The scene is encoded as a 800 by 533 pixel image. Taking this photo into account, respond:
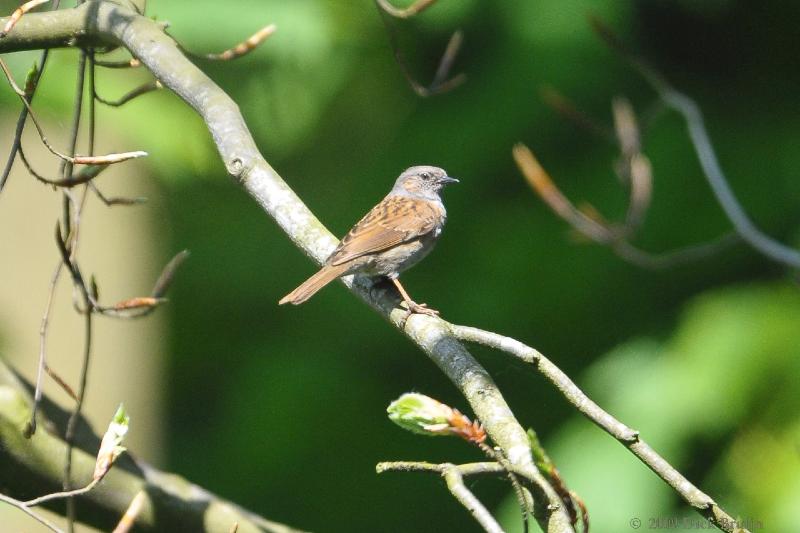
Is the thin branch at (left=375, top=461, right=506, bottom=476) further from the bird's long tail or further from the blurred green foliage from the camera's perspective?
the blurred green foliage

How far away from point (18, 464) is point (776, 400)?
3.53m

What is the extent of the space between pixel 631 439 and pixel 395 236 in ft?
6.71

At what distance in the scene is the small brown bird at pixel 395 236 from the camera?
3076 millimetres

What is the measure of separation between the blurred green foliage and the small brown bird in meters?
0.86

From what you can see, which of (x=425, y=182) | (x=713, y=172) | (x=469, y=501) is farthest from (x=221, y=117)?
(x=425, y=182)

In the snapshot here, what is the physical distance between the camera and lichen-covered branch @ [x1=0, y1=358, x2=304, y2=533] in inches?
102

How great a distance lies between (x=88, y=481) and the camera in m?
2.65

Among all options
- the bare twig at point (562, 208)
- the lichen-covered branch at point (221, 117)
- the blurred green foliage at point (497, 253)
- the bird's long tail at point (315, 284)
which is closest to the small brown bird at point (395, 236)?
the bird's long tail at point (315, 284)

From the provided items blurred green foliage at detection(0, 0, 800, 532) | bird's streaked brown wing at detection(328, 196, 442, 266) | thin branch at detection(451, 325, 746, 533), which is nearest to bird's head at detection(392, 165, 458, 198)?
bird's streaked brown wing at detection(328, 196, 442, 266)

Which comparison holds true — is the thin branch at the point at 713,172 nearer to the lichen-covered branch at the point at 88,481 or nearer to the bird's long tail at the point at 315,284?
the bird's long tail at the point at 315,284

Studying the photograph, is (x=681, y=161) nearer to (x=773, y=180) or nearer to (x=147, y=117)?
(x=773, y=180)

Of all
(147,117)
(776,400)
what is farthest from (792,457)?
(147,117)

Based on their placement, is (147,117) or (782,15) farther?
(782,15)

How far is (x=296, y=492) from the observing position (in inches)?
261
